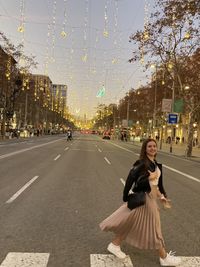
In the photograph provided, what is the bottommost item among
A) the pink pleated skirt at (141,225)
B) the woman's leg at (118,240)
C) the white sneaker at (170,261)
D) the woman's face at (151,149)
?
the white sneaker at (170,261)

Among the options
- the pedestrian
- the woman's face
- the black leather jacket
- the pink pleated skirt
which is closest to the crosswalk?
the pedestrian

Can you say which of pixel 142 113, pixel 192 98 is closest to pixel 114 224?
pixel 192 98

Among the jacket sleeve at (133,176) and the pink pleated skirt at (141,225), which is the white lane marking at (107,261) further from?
the jacket sleeve at (133,176)

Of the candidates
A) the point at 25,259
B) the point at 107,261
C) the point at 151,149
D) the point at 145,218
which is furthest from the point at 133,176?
the point at 25,259

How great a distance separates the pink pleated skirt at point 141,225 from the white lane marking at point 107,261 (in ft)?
0.86

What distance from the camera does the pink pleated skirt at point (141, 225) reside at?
5438 mm

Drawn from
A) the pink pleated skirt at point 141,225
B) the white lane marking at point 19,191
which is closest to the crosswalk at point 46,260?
the pink pleated skirt at point 141,225

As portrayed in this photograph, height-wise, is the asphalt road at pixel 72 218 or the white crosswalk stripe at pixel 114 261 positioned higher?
the white crosswalk stripe at pixel 114 261

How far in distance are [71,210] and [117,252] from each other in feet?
11.2

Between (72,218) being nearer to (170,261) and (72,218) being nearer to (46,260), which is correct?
(46,260)

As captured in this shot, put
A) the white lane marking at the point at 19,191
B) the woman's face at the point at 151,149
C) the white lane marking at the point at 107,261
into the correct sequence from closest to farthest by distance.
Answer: the white lane marking at the point at 107,261
the woman's face at the point at 151,149
the white lane marking at the point at 19,191

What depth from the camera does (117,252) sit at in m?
5.70

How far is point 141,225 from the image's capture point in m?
5.50

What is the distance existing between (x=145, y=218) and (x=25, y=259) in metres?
1.66
